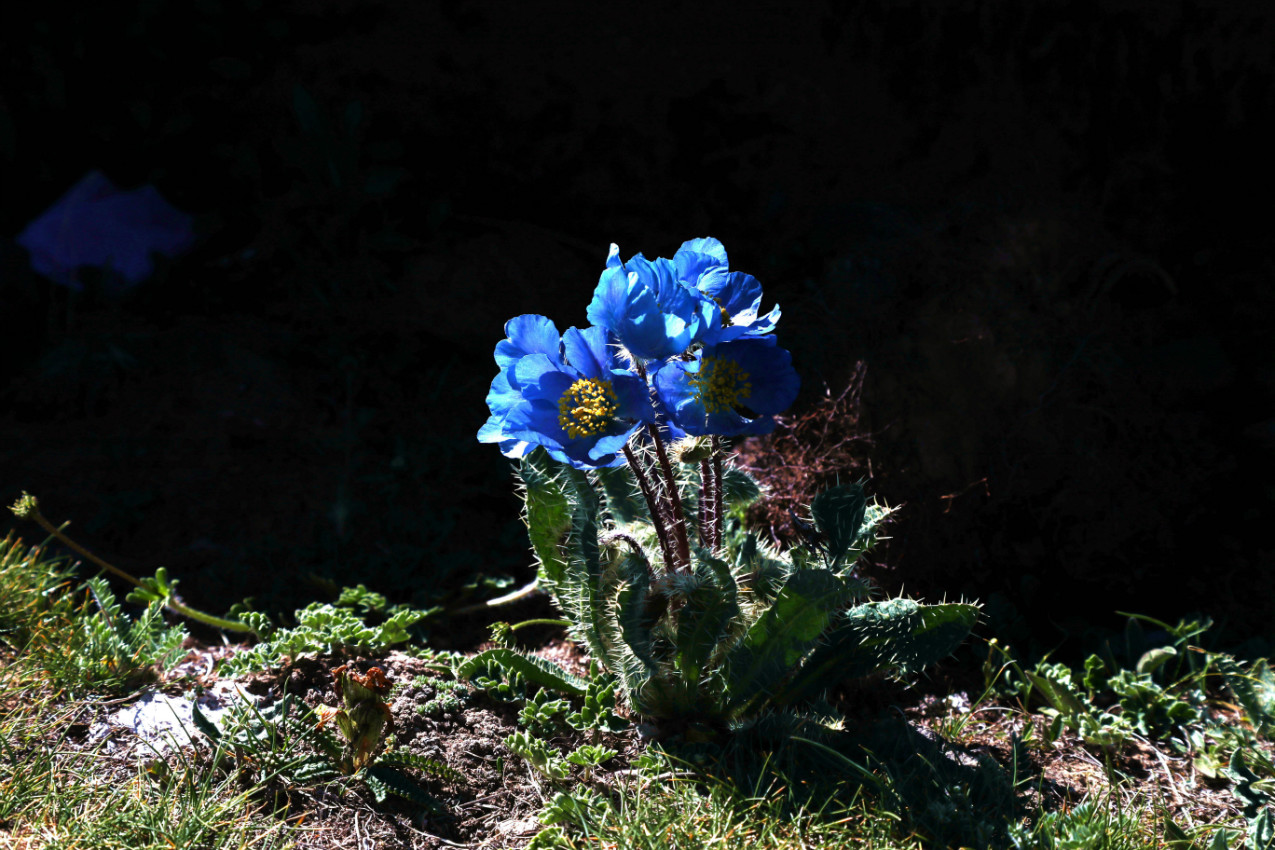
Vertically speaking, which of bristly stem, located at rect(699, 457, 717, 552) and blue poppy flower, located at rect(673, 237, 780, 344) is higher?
blue poppy flower, located at rect(673, 237, 780, 344)

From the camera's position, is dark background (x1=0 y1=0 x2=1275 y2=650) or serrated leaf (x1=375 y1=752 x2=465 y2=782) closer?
serrated leaf (x1=375 y1=752 x2=465 y2=782)

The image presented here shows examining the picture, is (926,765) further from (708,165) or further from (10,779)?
(708,165)

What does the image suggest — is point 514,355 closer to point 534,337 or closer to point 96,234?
point 534,337

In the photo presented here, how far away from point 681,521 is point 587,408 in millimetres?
378

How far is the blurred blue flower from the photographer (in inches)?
140

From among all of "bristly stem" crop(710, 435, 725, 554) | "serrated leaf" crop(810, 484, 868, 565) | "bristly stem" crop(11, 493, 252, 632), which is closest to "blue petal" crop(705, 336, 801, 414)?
"bristly stem" crop(710, 435, 725, 554)

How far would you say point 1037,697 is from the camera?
95.7 inches

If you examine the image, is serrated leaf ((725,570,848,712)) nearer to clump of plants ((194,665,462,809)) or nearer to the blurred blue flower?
clump of plants ((194,665,462,809))

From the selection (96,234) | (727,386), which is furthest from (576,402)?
(96,234)

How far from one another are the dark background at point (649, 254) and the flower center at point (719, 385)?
1064mm

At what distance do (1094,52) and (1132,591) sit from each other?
5.66 feet

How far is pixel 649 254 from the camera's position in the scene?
3.58m

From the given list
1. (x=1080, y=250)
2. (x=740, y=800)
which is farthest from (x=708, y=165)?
(x=740, y=800)

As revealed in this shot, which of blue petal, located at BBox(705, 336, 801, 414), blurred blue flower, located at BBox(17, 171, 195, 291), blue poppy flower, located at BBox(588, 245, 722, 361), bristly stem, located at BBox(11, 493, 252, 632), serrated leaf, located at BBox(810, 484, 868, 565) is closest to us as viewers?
blue poppy flower, located at BBox(588, 245, 722, 361)
